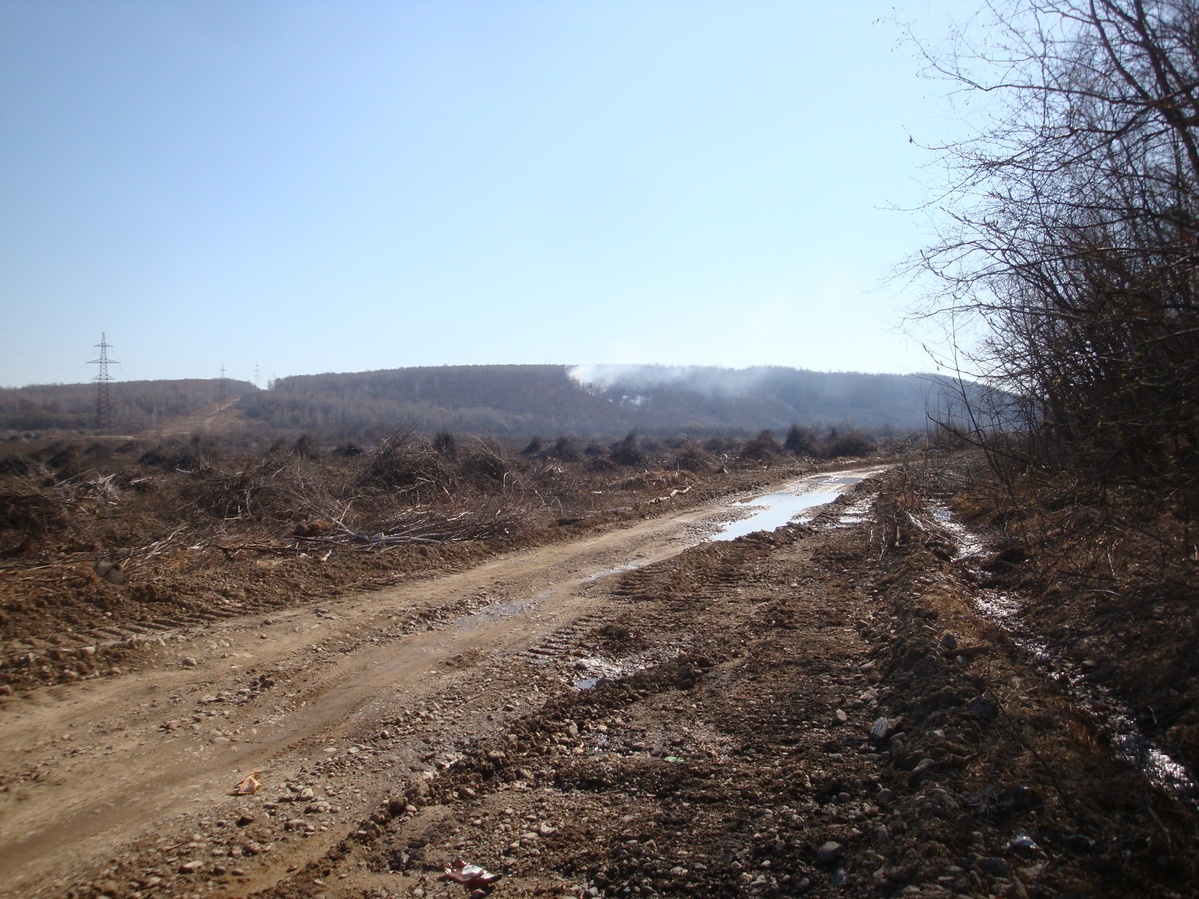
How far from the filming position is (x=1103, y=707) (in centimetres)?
413

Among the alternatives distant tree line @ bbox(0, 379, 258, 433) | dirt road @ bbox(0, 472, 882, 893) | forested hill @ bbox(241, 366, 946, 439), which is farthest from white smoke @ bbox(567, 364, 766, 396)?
dirt road @ bbox(0, 472, 882, 893)

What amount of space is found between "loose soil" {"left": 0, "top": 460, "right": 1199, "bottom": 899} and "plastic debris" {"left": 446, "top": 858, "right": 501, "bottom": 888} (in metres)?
0.04

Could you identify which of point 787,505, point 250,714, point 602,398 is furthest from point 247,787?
point 602,398

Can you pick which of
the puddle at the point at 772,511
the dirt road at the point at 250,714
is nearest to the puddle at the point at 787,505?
the puddle at the point at 772,511

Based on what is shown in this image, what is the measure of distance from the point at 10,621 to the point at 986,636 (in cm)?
863

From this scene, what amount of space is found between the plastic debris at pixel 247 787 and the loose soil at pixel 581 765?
0.12 feet

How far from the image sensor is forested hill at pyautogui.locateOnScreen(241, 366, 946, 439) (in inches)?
2970

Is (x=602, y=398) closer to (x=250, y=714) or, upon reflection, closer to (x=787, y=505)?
(x=787, y=505)

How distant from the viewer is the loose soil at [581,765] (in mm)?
2975

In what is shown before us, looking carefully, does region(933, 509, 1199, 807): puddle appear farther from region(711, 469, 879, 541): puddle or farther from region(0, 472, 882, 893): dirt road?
region(711, 469, 879, 541): puddle

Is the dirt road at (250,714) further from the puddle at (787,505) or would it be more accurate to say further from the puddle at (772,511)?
the puddle at (787,505)

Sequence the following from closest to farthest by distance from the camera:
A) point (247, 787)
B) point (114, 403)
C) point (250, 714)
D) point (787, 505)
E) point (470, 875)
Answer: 1. point (470, 875)
2. point (247, 787)
3. point (250, 714)
4. point (787, 505)
5. point (114, 403)

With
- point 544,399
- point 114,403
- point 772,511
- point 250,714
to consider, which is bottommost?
point 250,714

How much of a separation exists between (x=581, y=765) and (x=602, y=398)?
8692cm
